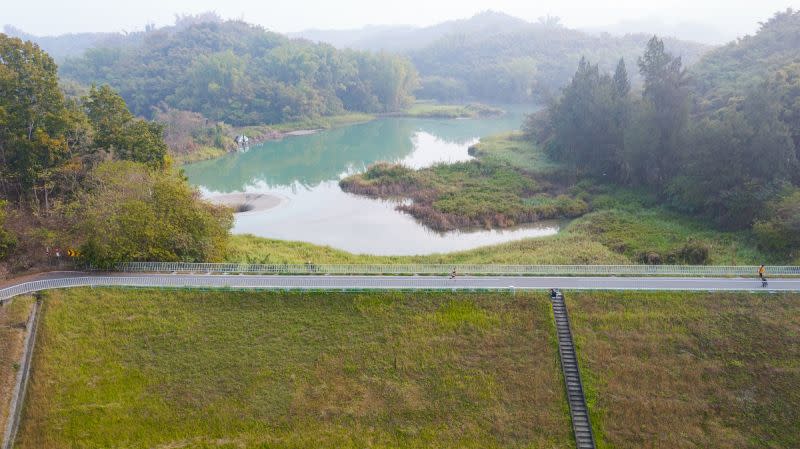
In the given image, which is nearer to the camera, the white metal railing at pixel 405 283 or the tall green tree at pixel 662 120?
the white metal railing at pixel 405 283

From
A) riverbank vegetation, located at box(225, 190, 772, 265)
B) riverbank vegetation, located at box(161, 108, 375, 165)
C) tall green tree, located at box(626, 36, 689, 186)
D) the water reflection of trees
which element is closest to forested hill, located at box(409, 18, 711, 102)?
the water reflection of trees

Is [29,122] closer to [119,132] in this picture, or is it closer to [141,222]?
[119,132]

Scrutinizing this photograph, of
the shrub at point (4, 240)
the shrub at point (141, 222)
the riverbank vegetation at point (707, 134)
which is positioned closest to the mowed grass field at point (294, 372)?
the shrub at point (141, 222)

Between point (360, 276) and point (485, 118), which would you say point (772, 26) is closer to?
point (485, 118)

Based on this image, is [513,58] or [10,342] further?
[513,58]

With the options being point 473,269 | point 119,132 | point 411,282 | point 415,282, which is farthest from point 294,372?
point 119,132

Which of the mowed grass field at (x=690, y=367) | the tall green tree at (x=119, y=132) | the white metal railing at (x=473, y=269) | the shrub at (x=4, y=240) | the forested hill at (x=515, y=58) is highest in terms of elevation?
the forested hill at (x=515, y=58)

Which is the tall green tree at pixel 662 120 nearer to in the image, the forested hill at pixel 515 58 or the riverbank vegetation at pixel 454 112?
the riverbank vegetation at pixel 454 112
